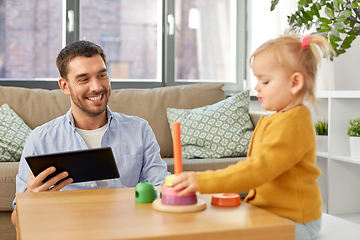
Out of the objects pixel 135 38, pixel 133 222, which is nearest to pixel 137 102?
pixel 135 38

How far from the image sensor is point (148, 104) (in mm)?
2686

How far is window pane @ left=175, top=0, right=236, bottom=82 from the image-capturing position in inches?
140

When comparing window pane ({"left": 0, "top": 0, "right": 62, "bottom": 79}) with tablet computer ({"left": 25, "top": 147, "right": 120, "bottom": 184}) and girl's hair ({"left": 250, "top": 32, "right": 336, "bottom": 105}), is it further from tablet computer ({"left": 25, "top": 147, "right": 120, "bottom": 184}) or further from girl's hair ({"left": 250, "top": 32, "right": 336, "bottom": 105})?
girl's hair ({"left": 250, "top": 32, "right": 336, "bottom": 105})

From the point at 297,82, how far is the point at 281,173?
208 mm

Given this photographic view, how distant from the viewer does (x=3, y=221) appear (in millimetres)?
1937

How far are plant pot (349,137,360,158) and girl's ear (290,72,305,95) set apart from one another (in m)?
1.61

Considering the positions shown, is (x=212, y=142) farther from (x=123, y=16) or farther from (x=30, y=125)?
(x=123, y=16)

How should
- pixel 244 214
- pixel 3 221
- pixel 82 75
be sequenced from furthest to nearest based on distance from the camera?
1. pixel 3 221
2. pixel 82 75
3. pixel 244 214

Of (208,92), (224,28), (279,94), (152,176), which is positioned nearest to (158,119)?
(208,92)

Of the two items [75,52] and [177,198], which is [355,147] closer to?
[75,52]

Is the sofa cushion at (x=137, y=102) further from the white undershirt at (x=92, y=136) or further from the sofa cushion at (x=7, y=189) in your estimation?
the white undershirt at (x=92, y=136)

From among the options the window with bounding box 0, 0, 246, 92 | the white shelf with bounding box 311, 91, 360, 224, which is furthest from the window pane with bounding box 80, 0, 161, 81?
the white shelf with bounding box 311, 91, 360, 224

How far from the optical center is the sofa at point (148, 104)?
8.12 ft

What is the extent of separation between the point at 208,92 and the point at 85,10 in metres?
1.32
